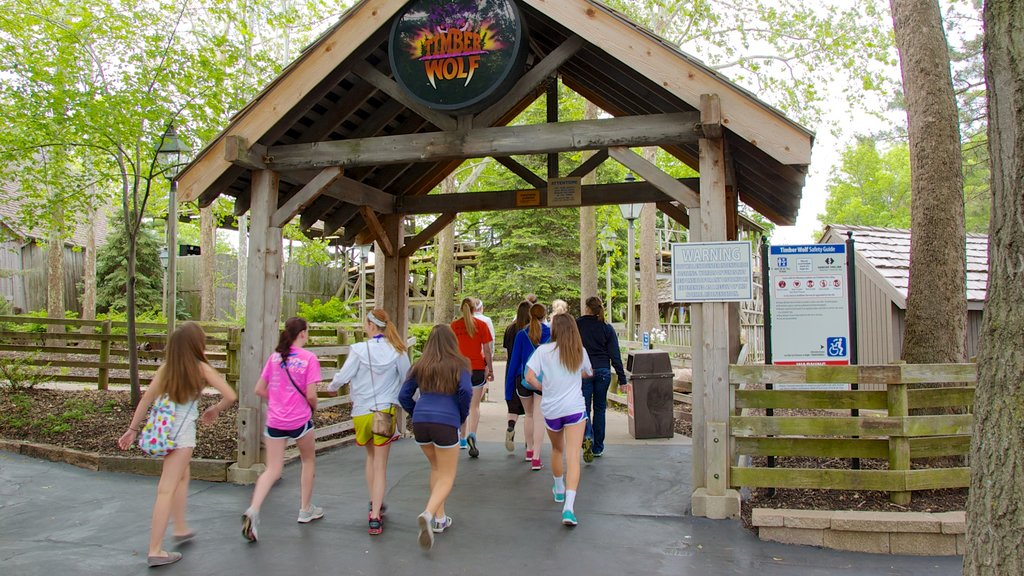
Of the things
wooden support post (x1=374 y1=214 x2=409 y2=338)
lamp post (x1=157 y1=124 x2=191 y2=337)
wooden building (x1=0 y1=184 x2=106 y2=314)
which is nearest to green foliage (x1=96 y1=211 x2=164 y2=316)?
wooden building (x1=0 y1=184 x2=106 y2=314)

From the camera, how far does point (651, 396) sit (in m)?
9.91

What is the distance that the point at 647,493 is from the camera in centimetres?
691

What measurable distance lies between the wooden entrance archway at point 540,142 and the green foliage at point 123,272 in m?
25.5

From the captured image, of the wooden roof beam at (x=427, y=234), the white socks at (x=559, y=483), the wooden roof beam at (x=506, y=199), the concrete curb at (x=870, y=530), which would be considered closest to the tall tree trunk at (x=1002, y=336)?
the concrete curb at (x=870, y=530)

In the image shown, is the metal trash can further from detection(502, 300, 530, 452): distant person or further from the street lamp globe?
the street lamp globe

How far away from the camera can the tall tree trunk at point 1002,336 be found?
8.90ft

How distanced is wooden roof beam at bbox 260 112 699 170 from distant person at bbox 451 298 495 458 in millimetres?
1845

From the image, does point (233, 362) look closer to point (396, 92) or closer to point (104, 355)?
point (104, 355)

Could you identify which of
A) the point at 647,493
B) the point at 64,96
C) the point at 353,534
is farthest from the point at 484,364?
the point at 64,96

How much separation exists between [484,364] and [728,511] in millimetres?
3391

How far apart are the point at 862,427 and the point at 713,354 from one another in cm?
131

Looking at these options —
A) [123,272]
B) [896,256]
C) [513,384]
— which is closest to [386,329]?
[513,384]

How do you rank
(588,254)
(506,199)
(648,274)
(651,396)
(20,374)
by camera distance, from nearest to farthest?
(506,199) → (651,396) → (20,374) → (588,254) → (648,274)

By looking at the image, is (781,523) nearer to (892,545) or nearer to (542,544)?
(892,545)
